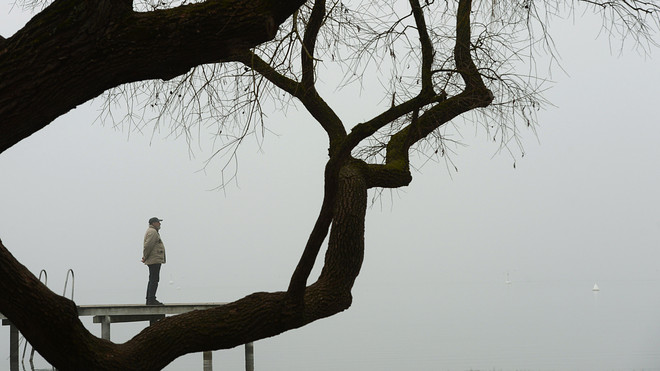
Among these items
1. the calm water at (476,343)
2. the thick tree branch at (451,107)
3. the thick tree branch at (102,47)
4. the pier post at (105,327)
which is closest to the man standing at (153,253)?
the pier post at (105,327)

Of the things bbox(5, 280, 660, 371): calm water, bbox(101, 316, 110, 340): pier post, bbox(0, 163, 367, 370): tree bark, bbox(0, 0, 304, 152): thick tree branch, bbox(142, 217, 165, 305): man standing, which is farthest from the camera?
bbox(5, 280, 660, 371): calm water

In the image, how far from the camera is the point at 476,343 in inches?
1319

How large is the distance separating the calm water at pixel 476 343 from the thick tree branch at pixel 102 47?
2074cm

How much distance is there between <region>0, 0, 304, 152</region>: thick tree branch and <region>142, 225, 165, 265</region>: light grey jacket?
9.48 m

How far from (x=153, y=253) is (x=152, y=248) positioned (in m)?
0.08

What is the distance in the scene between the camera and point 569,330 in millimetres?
40125

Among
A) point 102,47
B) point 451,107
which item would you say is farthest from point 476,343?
point 102,47

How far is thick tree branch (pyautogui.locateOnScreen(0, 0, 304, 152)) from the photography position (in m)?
3.64

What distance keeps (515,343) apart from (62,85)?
31379mm

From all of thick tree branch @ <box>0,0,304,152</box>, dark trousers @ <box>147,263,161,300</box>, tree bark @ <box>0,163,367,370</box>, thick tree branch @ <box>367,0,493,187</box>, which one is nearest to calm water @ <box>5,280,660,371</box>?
dark trousers @ <box>147,263,161,300</box>

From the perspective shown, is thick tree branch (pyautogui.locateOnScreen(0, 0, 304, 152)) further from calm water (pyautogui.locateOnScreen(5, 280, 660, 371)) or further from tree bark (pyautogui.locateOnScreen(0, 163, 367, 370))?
calm water (pyautogui.locateOnScreen(5, 280, 660, 371))

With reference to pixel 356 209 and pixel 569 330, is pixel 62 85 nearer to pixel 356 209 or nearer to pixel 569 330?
pixel 356 209

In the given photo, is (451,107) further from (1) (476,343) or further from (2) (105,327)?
(1) (476,343)

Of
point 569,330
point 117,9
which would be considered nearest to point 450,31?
point 117,9
